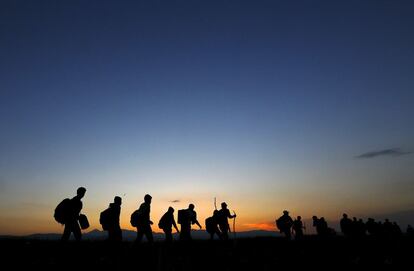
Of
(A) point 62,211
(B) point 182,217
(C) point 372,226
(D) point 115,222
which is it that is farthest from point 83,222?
(C) point 372,226

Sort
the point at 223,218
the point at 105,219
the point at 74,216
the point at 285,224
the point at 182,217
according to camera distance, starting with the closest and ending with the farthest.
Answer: the point at 74,216 < the point at 105,219 < the point at 182,217 < the point at 223,218 < the point at 285,224

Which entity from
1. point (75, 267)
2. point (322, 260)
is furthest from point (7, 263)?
point (322, 260)

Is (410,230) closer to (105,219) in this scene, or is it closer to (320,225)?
(320,225)

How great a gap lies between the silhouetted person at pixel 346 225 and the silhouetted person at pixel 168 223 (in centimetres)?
1576

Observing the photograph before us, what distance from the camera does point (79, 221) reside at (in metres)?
12.6

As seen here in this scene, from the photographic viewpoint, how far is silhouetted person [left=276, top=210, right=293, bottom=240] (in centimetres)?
2520

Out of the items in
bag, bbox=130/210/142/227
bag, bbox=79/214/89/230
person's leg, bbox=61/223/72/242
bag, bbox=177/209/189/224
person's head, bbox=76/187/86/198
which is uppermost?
person's head, bbox=76/187/86/198

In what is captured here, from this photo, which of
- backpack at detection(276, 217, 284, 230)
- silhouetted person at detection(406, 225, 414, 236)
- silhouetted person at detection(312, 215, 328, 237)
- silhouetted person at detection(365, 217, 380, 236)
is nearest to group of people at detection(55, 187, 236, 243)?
backpack at detection(276, 217, 284, 230)

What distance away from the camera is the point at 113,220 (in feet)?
44.1

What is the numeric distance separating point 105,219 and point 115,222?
0.37 m

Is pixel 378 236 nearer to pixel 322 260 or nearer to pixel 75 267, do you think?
pixel 322 260

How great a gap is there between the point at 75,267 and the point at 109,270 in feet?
3.72

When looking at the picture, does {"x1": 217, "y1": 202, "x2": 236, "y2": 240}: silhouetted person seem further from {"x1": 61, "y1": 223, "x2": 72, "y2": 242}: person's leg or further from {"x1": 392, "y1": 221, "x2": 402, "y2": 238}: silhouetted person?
{"x1": 392, "y1": 221, "x2": 402, "y2": 238}: silhouetted person

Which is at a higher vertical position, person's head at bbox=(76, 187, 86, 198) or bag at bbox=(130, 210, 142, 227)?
person's head at bbox=(76, 187, 86, 198)
